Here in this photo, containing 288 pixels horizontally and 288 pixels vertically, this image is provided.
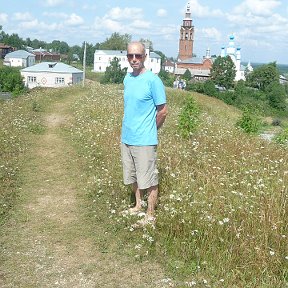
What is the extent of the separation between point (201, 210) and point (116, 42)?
10897 centimetres

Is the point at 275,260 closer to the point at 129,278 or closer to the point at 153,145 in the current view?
the point at 129,278

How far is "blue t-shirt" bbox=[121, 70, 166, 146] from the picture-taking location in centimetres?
443

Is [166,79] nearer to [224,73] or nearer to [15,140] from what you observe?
[224,73]

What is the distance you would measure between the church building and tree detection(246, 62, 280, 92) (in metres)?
29.0

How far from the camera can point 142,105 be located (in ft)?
14.8

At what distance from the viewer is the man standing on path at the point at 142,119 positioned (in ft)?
14.5

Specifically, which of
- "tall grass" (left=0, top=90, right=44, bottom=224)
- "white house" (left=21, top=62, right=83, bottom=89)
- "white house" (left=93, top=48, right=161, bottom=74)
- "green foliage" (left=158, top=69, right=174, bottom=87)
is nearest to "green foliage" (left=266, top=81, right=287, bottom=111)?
"green foliage" (left=158, top=69, right=174, bottom=87)

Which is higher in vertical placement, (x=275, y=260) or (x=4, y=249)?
(x=275, y=260)

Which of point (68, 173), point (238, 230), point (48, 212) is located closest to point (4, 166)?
point (68, 173)

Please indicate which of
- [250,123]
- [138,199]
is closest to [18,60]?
[250,123]

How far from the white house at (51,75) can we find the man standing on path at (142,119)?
58.4 m

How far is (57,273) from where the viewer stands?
3781mm

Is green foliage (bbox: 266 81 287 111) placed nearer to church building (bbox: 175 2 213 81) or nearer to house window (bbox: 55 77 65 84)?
house window (bbox: 55 77 65 84)

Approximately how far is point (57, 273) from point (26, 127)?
24.3 feet
